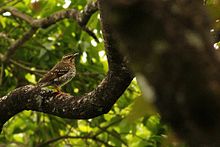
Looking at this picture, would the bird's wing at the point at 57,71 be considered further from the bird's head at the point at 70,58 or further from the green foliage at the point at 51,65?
the green foliage at the point at 51,65

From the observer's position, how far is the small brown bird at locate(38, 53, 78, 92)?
667 cm

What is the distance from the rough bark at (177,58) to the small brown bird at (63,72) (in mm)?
5450

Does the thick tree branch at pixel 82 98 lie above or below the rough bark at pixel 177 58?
above

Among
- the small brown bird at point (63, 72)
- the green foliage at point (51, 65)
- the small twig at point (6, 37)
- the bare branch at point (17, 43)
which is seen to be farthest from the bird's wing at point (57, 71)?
the small twig at point (6, 37)

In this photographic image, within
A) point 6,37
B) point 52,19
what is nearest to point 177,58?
point 52,19

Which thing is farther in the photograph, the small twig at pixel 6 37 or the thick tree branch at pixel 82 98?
the small twig at pixel 6 37

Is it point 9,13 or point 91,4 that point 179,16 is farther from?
point 9,13

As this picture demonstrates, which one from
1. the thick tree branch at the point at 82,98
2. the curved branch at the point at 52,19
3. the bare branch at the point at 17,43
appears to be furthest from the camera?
the bare branch at the point at 17,43

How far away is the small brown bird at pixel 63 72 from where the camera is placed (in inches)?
263

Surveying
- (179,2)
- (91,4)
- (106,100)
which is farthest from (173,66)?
(91,4)

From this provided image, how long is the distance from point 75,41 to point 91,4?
6.43ft

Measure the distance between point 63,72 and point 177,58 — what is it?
5.89 metres

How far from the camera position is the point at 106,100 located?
3318 mm

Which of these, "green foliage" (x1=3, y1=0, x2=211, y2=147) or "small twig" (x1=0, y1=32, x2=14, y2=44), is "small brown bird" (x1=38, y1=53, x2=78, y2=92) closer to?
"green foliage" (x1=3, y1=0, x2=211, y2=147)
